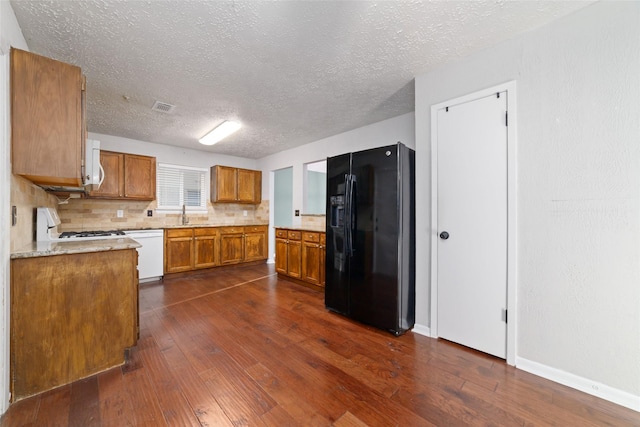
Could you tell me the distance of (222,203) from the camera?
557cm

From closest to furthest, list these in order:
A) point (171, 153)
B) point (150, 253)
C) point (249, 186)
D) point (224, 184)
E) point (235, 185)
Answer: point (150, 253) < point (171, 153) < point (224, 184) < point (235, 185) < point (249, 186)

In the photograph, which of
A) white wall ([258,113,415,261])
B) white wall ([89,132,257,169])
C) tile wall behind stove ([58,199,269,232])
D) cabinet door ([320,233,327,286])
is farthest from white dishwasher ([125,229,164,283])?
cabinet door ([320,233,327,286])

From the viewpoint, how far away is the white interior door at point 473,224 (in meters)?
1.96

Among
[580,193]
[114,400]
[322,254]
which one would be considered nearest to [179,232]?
[322,254]

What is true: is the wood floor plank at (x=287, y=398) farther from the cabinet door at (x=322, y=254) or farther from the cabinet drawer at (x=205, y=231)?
the cabinet drawer at (x=205, y=231)

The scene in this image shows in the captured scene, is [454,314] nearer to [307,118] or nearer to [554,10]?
[554,10]

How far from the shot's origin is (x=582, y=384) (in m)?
1.61

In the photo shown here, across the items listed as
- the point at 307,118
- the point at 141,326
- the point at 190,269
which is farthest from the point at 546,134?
the point at 190,269

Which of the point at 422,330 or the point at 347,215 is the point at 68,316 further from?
the point at 422,330

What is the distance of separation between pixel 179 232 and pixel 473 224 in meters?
4.50

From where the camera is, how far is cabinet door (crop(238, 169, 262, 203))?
5.52 metres

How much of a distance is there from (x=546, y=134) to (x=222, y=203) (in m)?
5.42

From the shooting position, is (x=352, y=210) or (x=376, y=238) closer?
(x=376, y=238)

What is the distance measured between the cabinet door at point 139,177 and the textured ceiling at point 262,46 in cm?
114
